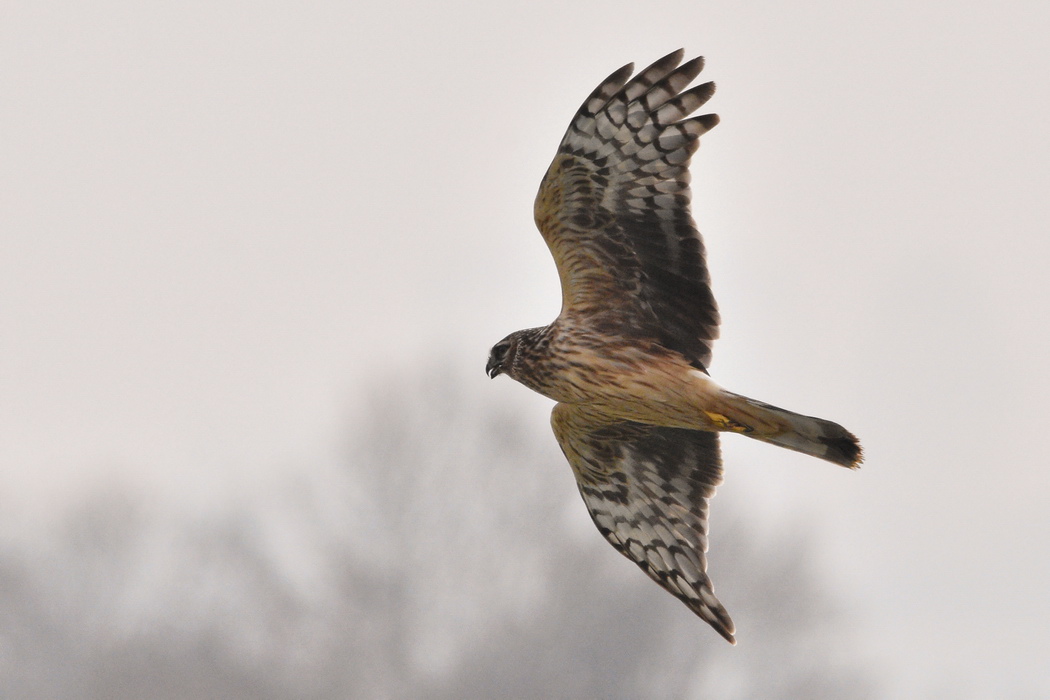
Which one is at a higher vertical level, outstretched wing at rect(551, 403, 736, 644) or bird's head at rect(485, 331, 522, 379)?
bird's head at rect(485, 331, 522, 379)

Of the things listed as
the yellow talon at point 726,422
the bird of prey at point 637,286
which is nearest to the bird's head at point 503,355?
the bird of prey at point 637,286

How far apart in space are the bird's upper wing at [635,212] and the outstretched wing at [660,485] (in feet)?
2.51

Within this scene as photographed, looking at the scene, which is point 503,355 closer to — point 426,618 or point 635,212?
point 635,212

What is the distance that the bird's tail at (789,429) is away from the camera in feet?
19.6

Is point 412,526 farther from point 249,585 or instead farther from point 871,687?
point 871,687

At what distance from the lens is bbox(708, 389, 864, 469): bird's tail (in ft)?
19.6

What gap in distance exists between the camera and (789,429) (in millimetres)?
6086

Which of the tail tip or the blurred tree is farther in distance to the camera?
the blurred tree

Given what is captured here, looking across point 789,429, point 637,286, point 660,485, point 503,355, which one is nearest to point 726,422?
point 789,429

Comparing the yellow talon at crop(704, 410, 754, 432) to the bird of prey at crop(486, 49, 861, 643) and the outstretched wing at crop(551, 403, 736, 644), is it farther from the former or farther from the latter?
the outstretched wing at crop(551, 403, 736, 644)

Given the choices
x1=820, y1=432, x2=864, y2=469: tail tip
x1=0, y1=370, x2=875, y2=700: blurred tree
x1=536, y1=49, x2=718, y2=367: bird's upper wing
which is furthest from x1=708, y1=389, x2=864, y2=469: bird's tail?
x1=0, y1=370, x2=875, y2=700: blurred tree

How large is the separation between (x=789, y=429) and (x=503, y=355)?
4.64 feet

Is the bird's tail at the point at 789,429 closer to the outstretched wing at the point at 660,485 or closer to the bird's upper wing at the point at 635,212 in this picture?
the bird's upper wing at the point at 635,212

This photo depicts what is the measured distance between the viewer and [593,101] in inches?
239
